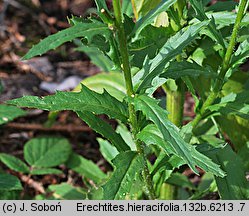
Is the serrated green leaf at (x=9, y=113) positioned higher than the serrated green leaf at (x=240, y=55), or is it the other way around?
the serrated green leaf at (x=9, y=113)

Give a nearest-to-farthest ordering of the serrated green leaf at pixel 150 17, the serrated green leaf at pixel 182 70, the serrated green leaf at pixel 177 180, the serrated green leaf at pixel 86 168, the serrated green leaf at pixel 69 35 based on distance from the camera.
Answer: the serrated green leaf at pixel 69 35 < the serrated green leaf at pixel 150 17 < the serrated green leaf at pixel 182 70 < the serrated green leaf at pixel 177 180 < the serrated green leaf at pixel 86 168

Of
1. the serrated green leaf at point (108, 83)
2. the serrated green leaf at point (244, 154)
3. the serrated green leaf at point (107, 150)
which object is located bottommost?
the serrated green leaf at point (244, 154)

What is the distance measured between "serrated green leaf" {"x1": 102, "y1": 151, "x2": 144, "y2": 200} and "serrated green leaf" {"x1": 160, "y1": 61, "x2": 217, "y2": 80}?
0.25m

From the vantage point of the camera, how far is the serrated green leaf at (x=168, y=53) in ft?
4.51

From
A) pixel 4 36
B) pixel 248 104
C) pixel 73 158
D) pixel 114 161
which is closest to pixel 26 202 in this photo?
pixel 114 161

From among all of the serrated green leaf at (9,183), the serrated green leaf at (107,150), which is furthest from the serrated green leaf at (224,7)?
the serrated green leaf at (9,183)

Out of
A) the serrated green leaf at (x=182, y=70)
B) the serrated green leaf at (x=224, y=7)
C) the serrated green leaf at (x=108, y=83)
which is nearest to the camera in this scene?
the serrated green leaf at (x=182, y=70)

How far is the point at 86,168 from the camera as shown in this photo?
7.44 feet

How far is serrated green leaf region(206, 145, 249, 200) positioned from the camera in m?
1.66

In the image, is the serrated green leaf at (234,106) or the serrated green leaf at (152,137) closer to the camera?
the serrated green leaf at (152,137)

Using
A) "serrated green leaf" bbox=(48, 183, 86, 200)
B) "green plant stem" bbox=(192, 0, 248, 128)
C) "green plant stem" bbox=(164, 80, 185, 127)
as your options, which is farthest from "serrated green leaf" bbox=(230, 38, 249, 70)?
"serrated green leaf" bbox=(48, 183, 86, 200)

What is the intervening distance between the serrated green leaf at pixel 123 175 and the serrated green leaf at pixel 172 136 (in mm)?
176

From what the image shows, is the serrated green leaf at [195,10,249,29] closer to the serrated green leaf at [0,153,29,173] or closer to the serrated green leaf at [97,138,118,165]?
the serrated green leaf at [97,138,118,165]

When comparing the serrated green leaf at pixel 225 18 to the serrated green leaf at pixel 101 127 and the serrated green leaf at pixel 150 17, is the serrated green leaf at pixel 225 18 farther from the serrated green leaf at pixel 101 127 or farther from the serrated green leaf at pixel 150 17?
the serrated green leaf at pixel 101 127
